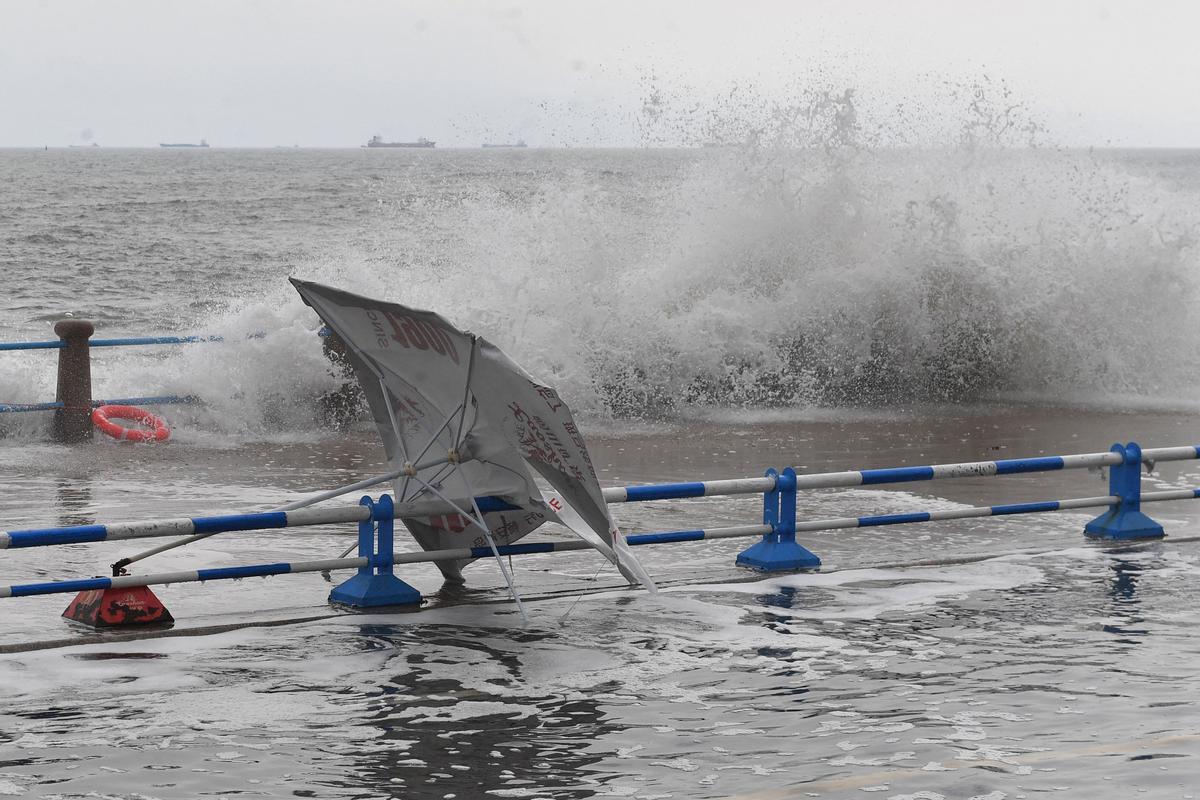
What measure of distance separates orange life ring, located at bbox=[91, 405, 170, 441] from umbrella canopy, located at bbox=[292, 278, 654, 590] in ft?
24.4

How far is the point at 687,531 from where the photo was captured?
9648 mm

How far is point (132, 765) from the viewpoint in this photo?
581 centimetres

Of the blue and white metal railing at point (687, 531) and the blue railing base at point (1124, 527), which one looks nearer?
the blue and white metal railing at point (687, 531)

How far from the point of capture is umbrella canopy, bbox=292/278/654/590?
7.70 m

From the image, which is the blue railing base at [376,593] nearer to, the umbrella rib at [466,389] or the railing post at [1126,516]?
the umbrella rib at [466,389]

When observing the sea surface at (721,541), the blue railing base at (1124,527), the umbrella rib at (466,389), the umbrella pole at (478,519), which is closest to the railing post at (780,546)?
the sea surface at (721,541)

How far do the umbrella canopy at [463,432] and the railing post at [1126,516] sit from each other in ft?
14.4

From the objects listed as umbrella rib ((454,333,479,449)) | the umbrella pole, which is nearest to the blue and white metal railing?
the umbrella pole

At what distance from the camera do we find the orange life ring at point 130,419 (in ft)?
51.5

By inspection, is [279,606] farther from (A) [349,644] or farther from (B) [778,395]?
(B) [778,395]

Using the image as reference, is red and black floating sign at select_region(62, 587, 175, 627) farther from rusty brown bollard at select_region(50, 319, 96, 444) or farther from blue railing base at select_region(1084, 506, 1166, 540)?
rusty brown bollard at select_region(50, 319, 96, 444)

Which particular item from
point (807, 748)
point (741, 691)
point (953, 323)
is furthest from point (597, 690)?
point (953, 323)

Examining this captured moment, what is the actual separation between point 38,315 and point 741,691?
114ft

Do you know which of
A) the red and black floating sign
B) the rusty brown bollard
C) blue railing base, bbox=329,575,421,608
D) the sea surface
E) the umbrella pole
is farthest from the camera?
the rusty brown bollard
